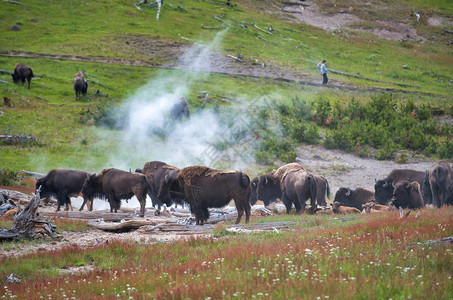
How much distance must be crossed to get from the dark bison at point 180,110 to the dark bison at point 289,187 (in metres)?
15.4

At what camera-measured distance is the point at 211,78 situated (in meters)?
48.3

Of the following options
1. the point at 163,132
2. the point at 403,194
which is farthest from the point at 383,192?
the point at 163,132

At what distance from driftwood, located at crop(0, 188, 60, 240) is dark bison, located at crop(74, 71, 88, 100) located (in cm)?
2758

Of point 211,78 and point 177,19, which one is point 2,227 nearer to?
point 211,78

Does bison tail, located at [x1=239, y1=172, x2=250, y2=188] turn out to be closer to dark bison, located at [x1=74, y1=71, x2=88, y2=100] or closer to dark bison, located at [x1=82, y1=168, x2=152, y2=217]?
dark bison, located at [x1=82, y1=168, x2=152, y2=217]

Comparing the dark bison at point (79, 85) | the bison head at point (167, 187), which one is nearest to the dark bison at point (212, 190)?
the bison head at point (167, 187)

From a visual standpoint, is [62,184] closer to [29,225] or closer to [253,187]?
[253,187]

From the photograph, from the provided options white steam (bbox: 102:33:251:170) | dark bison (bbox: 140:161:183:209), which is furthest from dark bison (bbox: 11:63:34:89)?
dark bison (bbox: 140:161:183:209)

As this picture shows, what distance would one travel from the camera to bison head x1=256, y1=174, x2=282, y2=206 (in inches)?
870

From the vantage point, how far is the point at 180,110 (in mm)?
36719

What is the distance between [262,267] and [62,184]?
1541cm

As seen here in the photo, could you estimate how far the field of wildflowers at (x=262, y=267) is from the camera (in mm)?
6754

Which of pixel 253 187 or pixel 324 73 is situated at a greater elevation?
pixel 324 73

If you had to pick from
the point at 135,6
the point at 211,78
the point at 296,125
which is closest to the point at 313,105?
the point at 296,125
